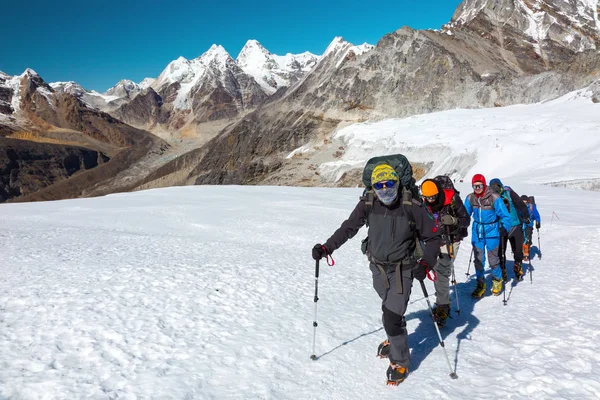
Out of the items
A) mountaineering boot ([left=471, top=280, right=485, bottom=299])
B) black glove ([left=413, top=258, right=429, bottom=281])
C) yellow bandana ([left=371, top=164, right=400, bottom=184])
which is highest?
yellow bandana ([left=371, top=164, right=400, bottom=184])

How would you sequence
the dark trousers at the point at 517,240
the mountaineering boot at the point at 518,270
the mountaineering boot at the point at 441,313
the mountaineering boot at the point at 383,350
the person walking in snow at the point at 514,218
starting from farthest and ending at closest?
1. the mountaineering boot at the point at 518,270
2. the dark trousers at the point at 517,240
3. the person walking in snow at the point at 514,218
4. the mountaineering boot at the point at 441,313
5. the mountaineering boot at the point at 383,350

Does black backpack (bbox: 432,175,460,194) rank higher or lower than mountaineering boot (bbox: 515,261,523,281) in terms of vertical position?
higher

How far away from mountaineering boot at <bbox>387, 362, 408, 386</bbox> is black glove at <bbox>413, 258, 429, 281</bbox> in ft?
3.41

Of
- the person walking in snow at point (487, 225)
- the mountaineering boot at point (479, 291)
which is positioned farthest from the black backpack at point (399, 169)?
the mountaineering boot at point (479, 291)

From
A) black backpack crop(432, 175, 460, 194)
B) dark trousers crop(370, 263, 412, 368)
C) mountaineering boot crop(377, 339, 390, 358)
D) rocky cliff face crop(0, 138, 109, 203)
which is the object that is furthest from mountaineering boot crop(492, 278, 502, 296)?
rocky cliff face crop(0, 138, 109, 203)

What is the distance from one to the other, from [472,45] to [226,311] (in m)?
107

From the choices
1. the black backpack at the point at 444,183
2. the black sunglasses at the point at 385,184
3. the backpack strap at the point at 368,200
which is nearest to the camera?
the black sunglasses at the point at 385,184

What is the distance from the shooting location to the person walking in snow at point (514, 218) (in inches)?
293

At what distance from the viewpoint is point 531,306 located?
21.4 ft

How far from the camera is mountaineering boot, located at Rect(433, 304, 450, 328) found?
596cm

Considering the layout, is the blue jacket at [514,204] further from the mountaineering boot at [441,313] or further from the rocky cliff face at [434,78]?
the rocky cliff face at [434,78]

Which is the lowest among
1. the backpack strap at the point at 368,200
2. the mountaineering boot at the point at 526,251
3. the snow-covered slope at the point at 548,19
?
the mountaineering boot at the point at 526,251

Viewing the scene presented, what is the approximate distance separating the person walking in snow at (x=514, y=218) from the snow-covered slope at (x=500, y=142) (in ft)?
69.3

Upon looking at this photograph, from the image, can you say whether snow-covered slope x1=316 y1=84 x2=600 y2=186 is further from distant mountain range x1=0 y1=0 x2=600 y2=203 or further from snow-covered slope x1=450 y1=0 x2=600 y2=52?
snow-covered slope x1=450 y1=0 x2=600 y2=52
